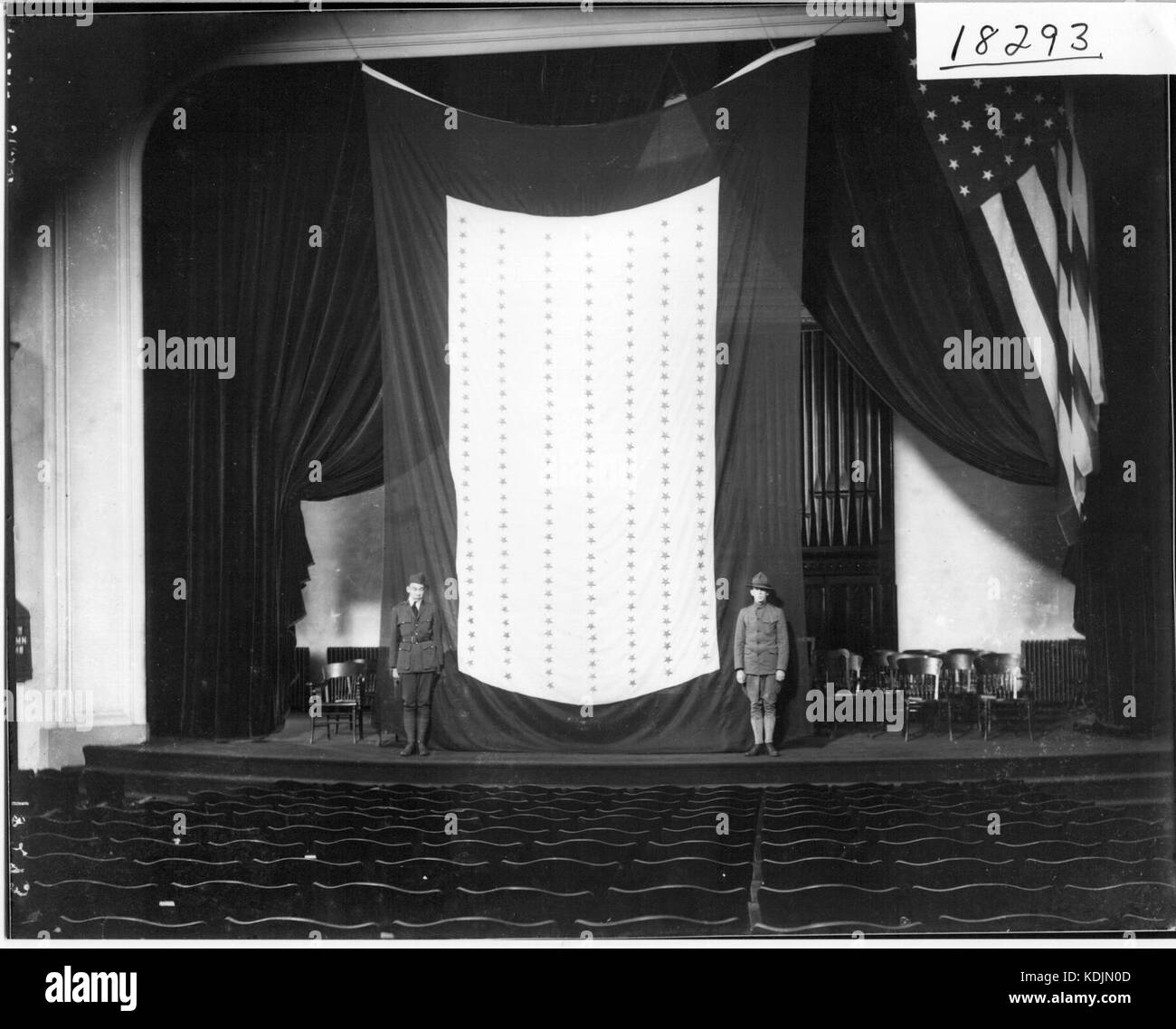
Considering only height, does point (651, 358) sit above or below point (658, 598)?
above

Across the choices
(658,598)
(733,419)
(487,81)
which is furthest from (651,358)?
(487,81)

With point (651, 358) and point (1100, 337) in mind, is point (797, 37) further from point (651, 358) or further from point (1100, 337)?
point (1100, 337)

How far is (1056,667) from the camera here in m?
5.04

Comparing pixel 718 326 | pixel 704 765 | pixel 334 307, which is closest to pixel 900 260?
pixel 718 326

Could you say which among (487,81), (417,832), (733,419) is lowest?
(417,832)

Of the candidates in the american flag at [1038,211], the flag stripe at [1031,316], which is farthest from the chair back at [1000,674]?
the flag stripe at [1031,316]

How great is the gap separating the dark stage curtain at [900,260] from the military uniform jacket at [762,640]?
1345 mm

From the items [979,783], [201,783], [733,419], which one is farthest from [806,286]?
[201,783]

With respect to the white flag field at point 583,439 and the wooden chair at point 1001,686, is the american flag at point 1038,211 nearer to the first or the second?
the wooden chair at point 1001,686

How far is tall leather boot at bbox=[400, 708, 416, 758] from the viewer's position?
507 centimetres

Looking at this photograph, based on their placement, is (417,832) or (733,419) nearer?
(417,832)

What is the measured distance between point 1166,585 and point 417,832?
374 centimetres

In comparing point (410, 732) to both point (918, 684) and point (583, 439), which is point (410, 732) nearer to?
point (583, 439)

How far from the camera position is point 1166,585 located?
4832mm
